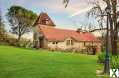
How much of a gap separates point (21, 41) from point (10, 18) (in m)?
15.1

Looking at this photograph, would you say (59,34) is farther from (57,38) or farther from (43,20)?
(43,20)

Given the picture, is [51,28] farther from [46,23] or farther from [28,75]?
[28,75]

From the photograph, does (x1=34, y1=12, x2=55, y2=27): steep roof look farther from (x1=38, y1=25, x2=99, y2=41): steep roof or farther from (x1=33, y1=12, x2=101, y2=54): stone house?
(x1=38, y1=25, x2=99, y2=41): steep roof

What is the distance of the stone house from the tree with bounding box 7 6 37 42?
17.6ft

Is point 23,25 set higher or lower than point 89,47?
higher

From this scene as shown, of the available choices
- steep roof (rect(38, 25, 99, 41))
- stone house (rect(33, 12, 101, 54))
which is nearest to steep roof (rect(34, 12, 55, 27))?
stone house (rect(33, 12, 101, 54))

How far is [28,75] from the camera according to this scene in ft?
63.4

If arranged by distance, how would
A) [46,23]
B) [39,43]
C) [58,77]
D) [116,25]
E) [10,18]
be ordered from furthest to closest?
[10,18] → [46,23] → [39,43] → [116,25] → [58,77]

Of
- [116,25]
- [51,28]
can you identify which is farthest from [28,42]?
[116,25]

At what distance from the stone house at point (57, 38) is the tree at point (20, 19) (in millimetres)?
5353

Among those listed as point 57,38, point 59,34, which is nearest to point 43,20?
point 59,34

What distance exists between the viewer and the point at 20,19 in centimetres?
7931

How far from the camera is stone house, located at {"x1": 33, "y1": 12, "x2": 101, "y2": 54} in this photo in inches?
2586

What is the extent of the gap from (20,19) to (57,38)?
1572 centimetres
